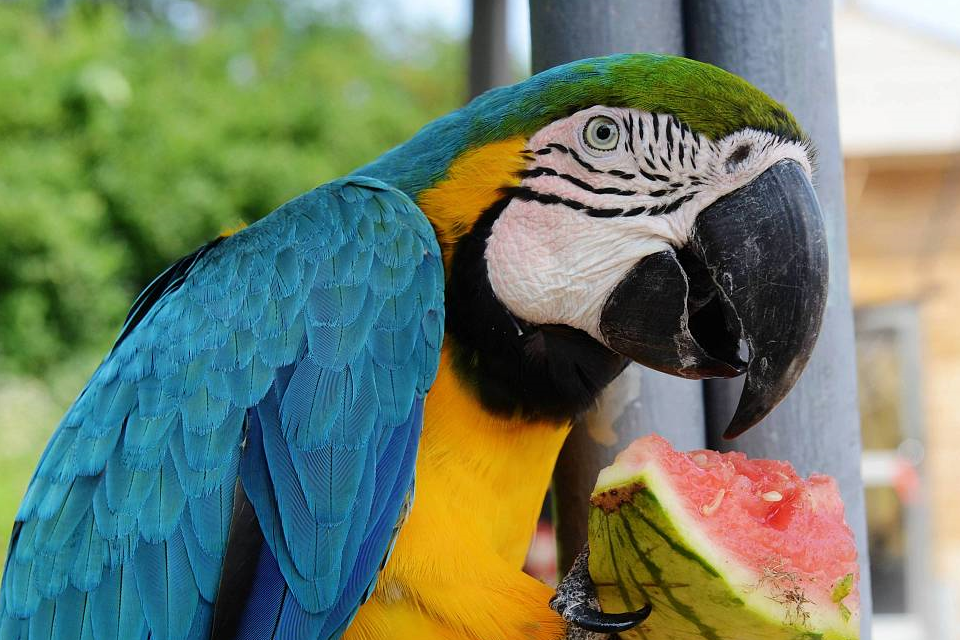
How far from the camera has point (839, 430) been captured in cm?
131

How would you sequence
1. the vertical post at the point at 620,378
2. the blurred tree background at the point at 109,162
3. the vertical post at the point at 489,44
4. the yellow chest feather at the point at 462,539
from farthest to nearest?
the blurred tree background at the point at 109,162
the vertical post at the point at 489,44
the vertical post at the point at 620,378
the yellow chest feather at the point at 462,539

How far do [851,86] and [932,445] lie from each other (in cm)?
228

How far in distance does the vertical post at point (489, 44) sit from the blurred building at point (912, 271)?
207 cm

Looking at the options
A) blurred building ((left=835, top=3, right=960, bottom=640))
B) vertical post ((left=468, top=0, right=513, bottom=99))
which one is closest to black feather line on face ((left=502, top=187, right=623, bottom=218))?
vertical post ((left=468, top=0, right=513, bottom=99))

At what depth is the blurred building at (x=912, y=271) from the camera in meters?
5.15

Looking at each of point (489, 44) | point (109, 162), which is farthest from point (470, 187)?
point (109, 162)

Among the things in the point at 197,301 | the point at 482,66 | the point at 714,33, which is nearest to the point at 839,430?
the point at 714,33

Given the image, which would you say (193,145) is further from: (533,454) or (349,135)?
(533,454)

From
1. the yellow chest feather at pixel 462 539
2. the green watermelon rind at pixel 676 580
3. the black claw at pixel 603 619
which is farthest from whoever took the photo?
the yellow chest feather at pixel 462 539

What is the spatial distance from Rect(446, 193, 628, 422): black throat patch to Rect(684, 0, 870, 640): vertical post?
0.31 m

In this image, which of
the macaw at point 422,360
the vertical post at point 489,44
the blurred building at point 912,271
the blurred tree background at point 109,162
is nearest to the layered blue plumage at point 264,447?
the macaw at point 422,360

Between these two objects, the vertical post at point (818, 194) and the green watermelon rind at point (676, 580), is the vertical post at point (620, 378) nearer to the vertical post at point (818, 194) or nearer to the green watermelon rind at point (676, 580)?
the vertical post at point (818, 194)

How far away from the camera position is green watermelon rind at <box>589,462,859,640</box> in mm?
961

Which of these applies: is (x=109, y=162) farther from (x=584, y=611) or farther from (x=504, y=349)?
(x=584, y=611)
